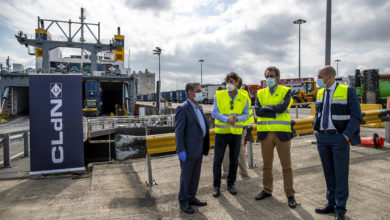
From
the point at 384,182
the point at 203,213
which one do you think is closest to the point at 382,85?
the point at 384,182

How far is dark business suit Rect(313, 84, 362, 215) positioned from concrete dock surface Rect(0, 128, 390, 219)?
10.7 inches

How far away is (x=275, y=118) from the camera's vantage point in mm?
3648

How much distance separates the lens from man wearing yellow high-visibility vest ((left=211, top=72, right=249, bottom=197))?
154 inches

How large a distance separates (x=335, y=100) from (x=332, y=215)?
1.50 meters

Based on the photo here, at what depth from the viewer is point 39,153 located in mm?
5629

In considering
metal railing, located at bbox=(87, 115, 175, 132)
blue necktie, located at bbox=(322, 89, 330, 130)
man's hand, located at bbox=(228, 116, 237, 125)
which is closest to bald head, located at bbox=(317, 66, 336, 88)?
blue necktie, located at bbox=(322, 89, 330, 130)

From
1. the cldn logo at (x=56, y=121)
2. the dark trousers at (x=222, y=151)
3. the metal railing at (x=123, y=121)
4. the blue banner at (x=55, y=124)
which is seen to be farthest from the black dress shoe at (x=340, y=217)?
the metal railing at (x=123, y=121)

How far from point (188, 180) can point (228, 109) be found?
4.25ft

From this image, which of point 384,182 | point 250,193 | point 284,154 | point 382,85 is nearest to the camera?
point 284,154

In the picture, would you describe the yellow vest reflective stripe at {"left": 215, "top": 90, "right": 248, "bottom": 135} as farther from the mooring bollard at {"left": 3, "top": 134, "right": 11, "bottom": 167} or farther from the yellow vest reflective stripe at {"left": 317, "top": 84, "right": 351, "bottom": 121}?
the mooring bollard at {"left": 3, "top": 134, "right": 11, "bottom": 167}

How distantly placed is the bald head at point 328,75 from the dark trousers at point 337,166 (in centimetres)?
70

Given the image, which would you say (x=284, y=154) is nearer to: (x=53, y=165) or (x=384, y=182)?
(x=384, y=182)

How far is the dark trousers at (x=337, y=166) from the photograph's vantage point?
3.07 m

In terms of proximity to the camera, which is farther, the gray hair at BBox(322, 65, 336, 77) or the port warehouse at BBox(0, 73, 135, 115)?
the port warehouse at BBox(0, 73, 135, 115)
